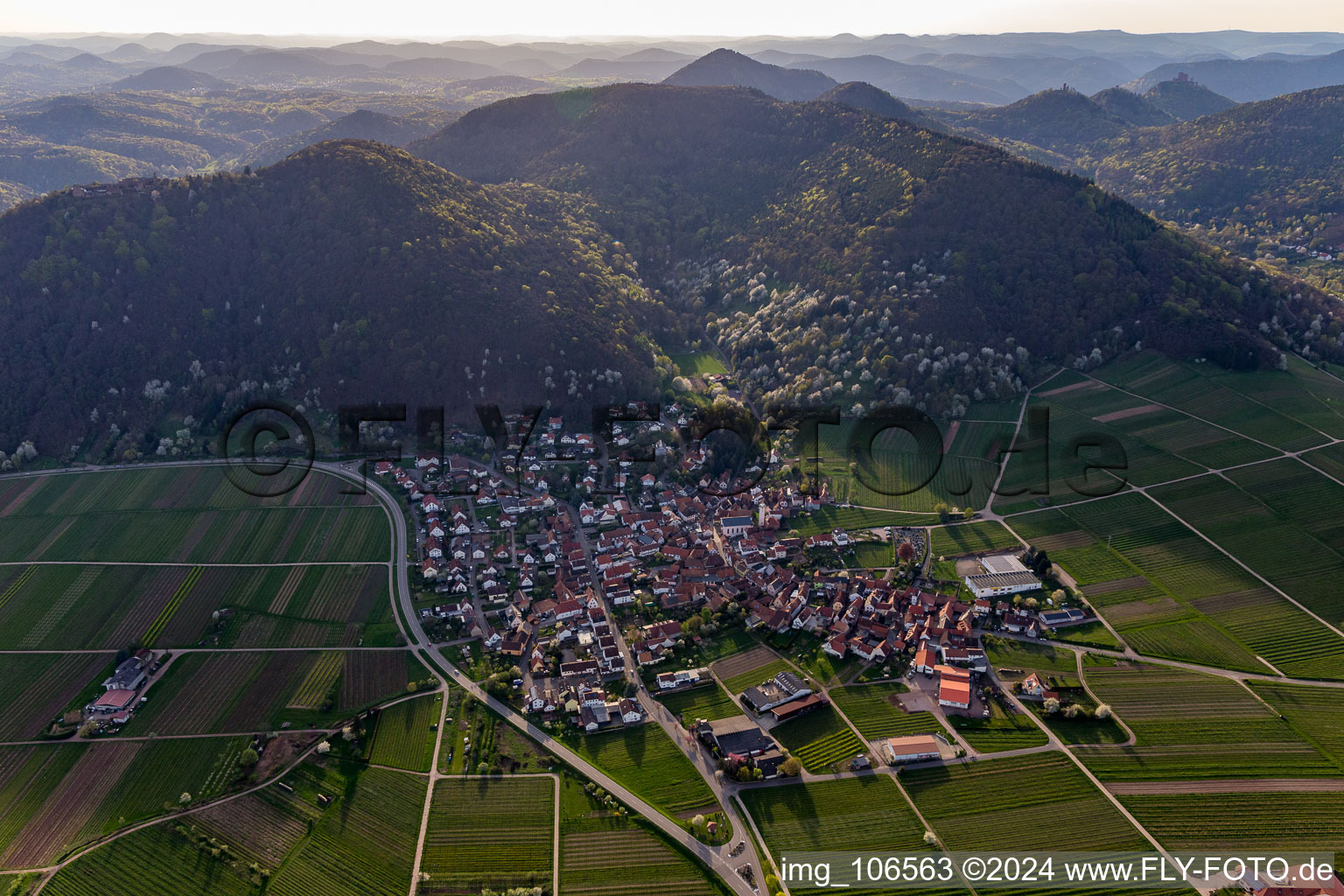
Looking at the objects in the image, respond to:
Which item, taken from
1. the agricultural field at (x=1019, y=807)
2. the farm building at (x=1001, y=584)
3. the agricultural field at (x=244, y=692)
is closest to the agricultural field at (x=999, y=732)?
the agricultural field at (x=1019, y=807)

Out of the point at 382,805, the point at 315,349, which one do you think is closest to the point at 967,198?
the point at 315,349

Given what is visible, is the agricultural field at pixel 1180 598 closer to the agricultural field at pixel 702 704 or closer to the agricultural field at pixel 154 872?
the agricultural field at pixel 702 704

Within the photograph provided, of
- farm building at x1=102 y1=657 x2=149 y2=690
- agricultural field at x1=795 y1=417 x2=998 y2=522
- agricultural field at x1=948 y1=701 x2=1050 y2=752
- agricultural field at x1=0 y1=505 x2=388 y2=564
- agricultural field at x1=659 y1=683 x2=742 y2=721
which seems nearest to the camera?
agricultural field at x1=948 y1=701 x2=1050 y2=752

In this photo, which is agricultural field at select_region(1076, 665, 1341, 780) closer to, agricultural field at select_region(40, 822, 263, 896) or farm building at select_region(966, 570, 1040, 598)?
farm building at select_region(966, 570, 1040, 598)

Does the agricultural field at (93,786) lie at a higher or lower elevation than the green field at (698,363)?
lower

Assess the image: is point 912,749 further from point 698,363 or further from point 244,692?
point 698,363

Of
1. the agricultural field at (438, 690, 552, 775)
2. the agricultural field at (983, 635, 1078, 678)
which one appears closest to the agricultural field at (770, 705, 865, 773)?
the agricultural field at (983, 635, 1078, 678)
